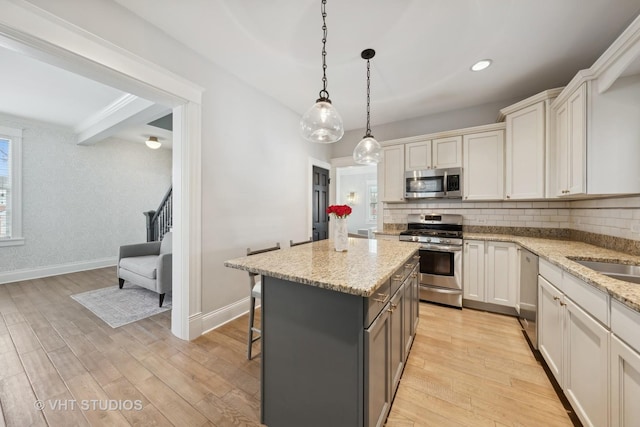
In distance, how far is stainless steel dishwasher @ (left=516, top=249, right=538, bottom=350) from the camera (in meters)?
2.12

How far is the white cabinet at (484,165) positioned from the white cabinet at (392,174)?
2.86 ft

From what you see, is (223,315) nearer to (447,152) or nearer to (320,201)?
(320,201)

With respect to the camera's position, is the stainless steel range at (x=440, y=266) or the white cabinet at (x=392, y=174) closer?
the stainless steel range at (x=440, y=266)

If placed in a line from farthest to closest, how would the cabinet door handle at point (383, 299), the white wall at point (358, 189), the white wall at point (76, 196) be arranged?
the white wall at point (358, 189), the white wall at point (76, 196), the cabinet door handle at point (383, 299)

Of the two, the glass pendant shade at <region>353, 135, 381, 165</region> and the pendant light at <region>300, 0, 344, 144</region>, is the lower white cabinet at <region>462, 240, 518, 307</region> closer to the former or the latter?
the glass pendant shade at <region>353, 135, 381, 165</region>

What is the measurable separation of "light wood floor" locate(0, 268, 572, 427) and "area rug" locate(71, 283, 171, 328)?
15 centimetres

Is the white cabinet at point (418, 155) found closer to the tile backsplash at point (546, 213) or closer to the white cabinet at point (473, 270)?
the tile backsplash at point (546, 213)

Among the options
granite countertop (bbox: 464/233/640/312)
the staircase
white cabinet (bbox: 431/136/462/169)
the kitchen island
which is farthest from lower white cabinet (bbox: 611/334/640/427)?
the staircase

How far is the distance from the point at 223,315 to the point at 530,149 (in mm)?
4048

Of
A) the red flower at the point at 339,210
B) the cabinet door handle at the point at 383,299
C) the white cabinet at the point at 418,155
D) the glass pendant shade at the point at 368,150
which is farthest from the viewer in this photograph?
the white cabinet at the point at 418,155

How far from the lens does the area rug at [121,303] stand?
2762mm

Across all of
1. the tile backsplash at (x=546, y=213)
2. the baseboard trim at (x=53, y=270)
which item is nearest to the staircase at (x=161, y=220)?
the baseboard trim at (x=53, y=270)

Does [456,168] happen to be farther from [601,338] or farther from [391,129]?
[601,338]

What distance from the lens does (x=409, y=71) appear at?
8.77ft
